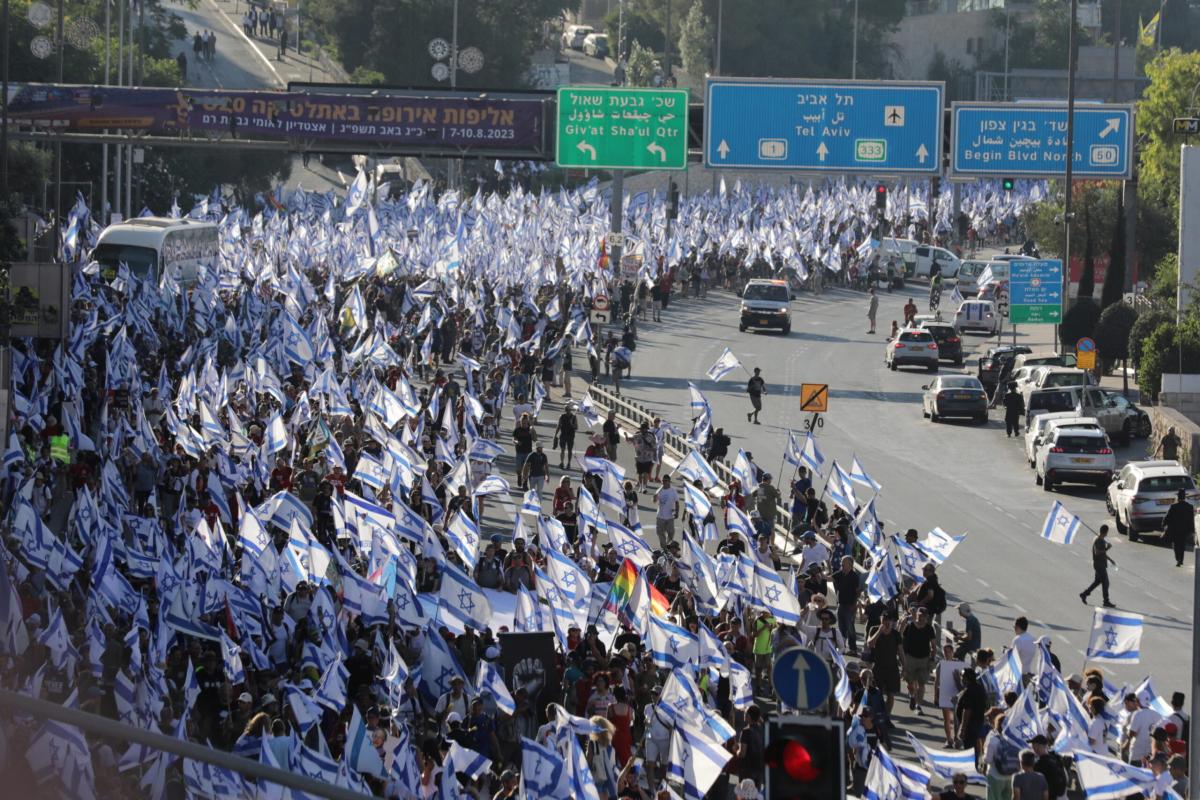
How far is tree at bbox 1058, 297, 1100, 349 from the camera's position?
171ft

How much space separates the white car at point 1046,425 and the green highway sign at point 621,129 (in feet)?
39.2

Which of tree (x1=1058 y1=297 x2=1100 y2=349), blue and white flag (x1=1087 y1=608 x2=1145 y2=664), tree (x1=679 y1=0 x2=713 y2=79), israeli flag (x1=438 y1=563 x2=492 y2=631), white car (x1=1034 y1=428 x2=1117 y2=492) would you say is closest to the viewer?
israeli flag (x1=438 y1=563 x2=492 y2=631)

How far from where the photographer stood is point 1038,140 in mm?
49312

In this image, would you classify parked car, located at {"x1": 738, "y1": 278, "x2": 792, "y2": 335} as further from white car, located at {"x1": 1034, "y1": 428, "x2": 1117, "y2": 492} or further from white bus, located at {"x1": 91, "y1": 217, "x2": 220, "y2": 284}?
white car, located at {"x1": 1034, "y1": 428, "x2": 1117, "y2": 492}

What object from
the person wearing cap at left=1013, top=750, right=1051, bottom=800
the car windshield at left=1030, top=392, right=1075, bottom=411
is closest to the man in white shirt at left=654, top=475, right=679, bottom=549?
the person wearing cap at left=1013, top=750, right=1051, bottom=800

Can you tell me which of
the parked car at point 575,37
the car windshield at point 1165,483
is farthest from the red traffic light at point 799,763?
the parked car at point 575,37

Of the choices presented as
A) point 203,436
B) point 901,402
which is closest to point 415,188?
point 901,402

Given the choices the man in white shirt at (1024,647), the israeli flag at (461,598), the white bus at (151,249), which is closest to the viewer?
the israeli flag at (461,598)

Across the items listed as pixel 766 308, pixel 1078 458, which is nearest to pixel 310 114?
pixel 766 308

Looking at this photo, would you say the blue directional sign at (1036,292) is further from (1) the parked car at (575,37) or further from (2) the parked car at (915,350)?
(1) the parked car at (575,37)

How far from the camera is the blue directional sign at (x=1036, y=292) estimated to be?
46.6m

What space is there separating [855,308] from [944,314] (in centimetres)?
270

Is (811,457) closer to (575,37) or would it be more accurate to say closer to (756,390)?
(756,390)

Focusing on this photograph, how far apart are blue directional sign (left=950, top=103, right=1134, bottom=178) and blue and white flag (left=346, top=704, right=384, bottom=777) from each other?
3634 centimetres
